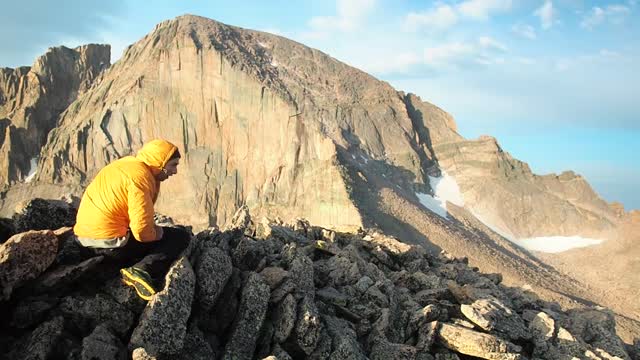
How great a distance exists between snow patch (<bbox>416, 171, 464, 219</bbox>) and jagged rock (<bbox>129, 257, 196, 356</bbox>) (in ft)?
206

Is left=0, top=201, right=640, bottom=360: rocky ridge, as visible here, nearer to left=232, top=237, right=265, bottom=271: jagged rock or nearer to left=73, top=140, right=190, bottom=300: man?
left=232, top=237, right=265, bottom=271: jagged rock

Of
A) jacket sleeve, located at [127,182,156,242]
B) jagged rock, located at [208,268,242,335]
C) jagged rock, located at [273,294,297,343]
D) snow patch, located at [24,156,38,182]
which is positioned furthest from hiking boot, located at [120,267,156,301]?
snow patch, located at [24,156,38,182]

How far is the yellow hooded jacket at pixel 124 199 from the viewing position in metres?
7.06

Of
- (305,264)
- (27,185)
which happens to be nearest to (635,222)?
(305,264)

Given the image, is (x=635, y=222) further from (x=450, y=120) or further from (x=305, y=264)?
(x=305, y=264)

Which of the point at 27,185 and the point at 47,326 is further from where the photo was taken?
the point at 27,185

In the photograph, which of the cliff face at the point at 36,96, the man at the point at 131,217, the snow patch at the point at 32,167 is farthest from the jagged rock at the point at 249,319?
the cliff face at the point at 36,96

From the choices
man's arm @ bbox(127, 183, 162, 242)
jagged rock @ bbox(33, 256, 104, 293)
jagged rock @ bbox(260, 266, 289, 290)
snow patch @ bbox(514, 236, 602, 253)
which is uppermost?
man's arm @ bbox(127, 183, 162, 242)

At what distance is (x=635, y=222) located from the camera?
64250 millimetres

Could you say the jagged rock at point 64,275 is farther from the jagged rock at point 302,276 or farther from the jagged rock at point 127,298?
the jagged rock at point 302,276

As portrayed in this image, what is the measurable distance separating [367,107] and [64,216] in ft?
236

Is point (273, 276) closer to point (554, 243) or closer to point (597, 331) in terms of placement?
point (597, 331)

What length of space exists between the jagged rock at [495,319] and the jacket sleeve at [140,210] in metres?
5.86

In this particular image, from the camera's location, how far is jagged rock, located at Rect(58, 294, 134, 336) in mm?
6855
